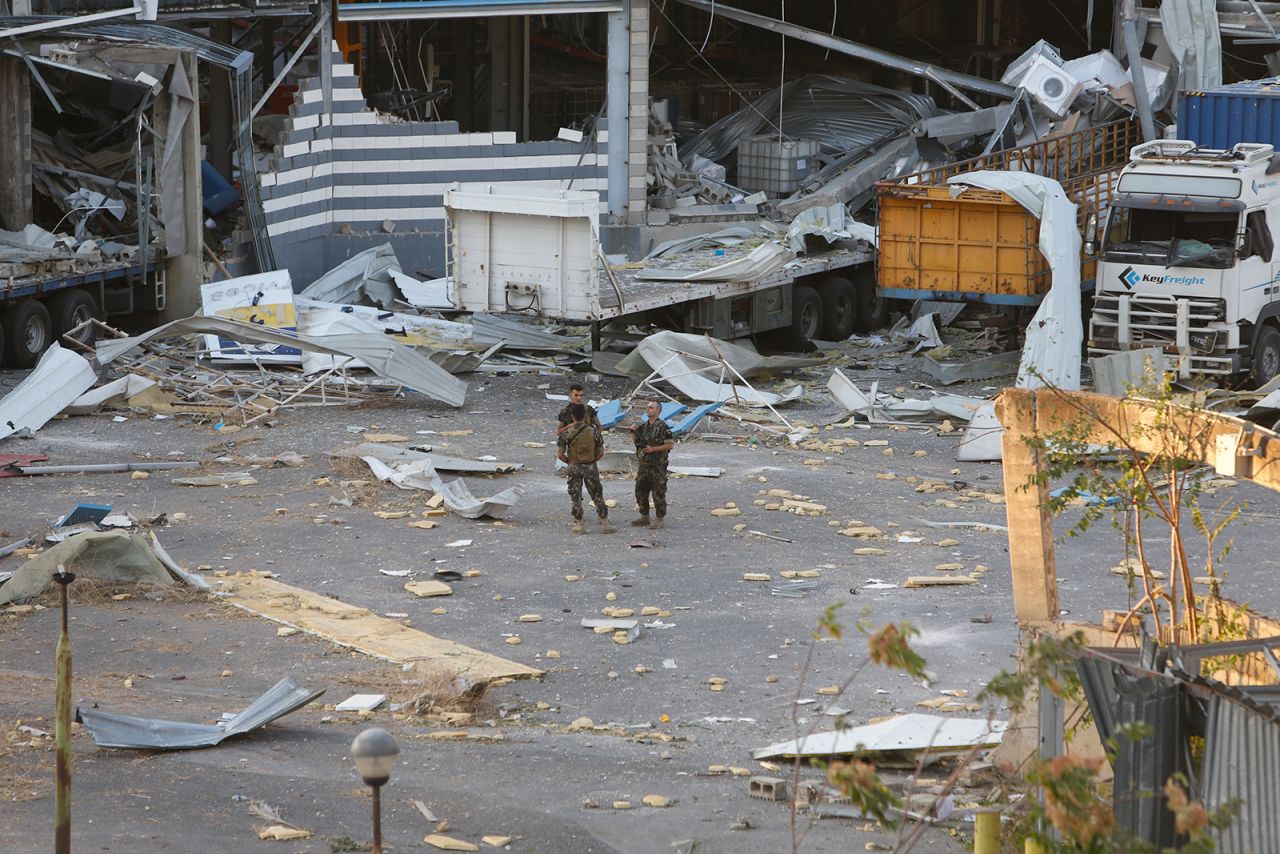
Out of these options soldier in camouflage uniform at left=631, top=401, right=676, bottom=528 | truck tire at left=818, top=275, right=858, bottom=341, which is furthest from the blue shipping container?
soldier in camouflage uniform at left=631, top=401, right=676, bottom=528

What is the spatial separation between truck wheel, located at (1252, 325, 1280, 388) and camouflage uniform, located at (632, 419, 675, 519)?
7805 mm

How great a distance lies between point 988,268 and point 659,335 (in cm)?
388

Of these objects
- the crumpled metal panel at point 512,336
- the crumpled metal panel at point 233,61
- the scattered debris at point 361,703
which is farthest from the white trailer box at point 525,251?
the scattered debris at point 361,703

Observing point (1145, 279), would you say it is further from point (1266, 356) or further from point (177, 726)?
point (177, 726)

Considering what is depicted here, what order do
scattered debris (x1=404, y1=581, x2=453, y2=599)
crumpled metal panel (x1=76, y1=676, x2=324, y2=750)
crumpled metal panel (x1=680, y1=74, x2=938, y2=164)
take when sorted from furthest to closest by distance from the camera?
crumpled metal panel (x1=680, y1=74, x2=938, y2=164) < scattered debris (x1=404, y1=581, x2=453, y2=599) < crumpled metal panel (x1=76, y1=676, x2=324, y2=750)

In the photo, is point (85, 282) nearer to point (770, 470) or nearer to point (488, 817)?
point (770, 470)

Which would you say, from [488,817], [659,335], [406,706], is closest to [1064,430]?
[488,817]

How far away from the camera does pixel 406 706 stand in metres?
10.6

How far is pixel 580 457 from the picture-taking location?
583 inches

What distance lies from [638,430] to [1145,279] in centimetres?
712

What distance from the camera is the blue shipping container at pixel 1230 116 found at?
22.2m

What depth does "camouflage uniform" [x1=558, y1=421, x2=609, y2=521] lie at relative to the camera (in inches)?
583

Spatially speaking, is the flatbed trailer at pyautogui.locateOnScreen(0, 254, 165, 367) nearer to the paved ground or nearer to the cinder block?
the paved ground

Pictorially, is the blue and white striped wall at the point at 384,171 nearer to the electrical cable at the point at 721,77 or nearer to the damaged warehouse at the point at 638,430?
the damaged warehouse at the point at 638,430
